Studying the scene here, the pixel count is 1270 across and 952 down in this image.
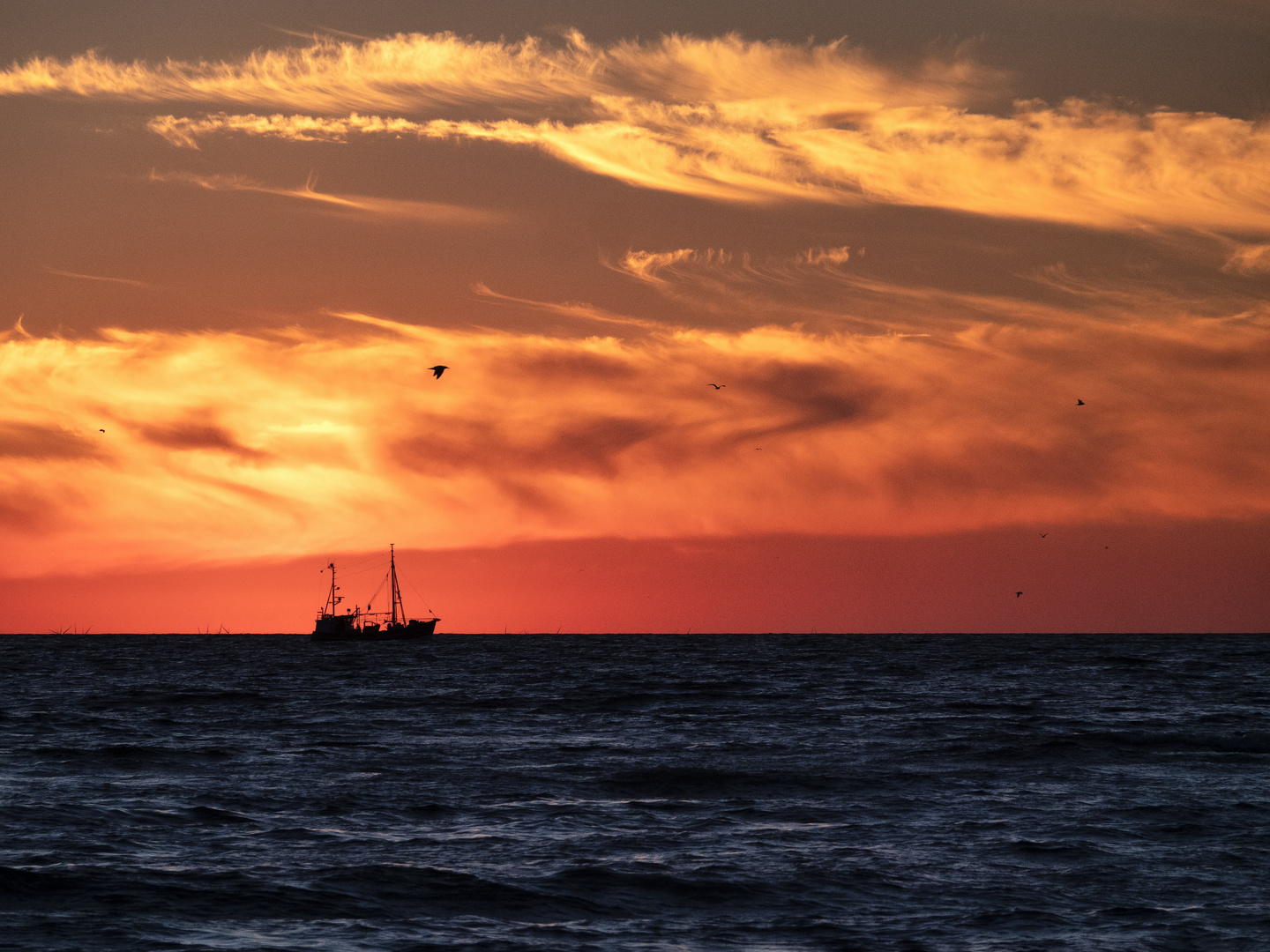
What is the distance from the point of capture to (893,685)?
294ft

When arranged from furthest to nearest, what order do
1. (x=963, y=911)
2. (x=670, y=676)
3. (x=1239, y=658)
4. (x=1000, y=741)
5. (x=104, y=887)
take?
(x=1239, y=658)
(x=670, y=676)
(x=1000, y=741)
(x=104, y=887)
(x=963, y=911)

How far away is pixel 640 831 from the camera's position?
27.8 m

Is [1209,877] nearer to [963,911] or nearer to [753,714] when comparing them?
[963,911]

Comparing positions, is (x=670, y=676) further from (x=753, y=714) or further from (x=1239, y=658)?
(x=1239, y=658)

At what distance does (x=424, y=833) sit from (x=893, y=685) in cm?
6676

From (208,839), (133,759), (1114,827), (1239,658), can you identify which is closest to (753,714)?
(133,759)

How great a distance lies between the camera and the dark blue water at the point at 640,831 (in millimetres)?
19875

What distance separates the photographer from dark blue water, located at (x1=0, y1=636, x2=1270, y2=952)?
19.9 metres

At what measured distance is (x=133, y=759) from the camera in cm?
4122

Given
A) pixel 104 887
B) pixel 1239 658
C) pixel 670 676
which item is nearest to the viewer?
pixel 104 887

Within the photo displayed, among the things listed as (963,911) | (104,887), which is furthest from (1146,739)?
(104,887)

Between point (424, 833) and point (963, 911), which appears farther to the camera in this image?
point (424, 833)

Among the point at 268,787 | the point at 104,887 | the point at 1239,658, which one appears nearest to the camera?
the point at 104,887

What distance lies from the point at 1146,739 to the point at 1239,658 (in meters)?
113
